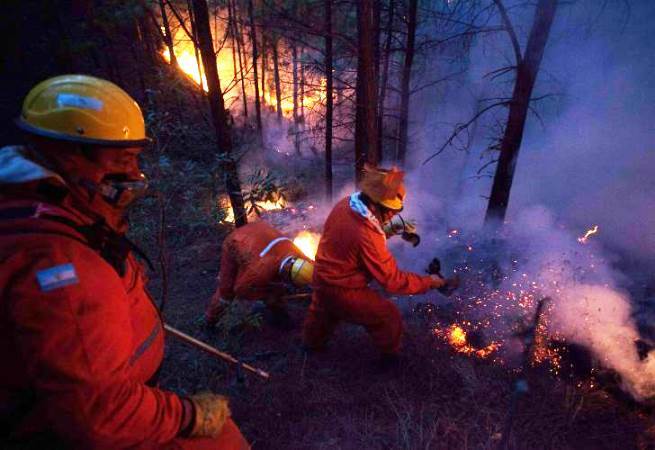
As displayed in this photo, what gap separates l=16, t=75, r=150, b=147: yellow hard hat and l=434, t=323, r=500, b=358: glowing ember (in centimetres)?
403

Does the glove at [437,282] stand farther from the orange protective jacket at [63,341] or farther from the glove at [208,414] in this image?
the orange protective jacket at [63,341]

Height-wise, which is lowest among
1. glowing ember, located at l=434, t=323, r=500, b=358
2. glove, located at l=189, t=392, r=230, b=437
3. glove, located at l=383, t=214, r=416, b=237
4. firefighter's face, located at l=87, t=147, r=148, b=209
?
glowing ember, located at l=434, t=323, r=500, b=358

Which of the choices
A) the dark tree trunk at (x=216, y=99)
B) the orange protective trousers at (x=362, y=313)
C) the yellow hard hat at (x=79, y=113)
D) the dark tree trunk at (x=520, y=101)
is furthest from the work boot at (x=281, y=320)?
the dark tree trunk at (x=520, y=101)

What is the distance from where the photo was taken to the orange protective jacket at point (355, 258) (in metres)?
3.75

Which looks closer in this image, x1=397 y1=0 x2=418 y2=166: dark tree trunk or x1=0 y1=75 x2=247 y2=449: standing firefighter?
x1=0 y1=75 x2=247 y2=449: standing firefighter

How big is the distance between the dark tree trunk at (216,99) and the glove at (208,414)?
3.67 m

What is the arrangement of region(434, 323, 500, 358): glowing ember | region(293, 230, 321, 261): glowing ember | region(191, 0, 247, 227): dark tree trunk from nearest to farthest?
region(434, 323, 500, 358): glowing ember, region(191, 0, 247, 227): dark tree trunk, region(293, 230, 321, 261): glowing ember

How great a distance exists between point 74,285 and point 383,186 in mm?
2788

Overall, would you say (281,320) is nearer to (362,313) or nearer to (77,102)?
(362,313)

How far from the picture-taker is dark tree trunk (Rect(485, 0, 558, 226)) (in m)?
5.51

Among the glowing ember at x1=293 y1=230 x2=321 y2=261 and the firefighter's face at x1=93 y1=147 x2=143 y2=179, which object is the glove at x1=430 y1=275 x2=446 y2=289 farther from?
the glowing ember at x1=293 y1=230 x2=321 y2=261

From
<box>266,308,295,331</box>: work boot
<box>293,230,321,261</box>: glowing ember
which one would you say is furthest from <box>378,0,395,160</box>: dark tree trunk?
<box>266,308,295,331</box>: work boot

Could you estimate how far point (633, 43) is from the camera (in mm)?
7355

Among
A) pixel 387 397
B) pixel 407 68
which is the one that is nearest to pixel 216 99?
pixel 387 397
